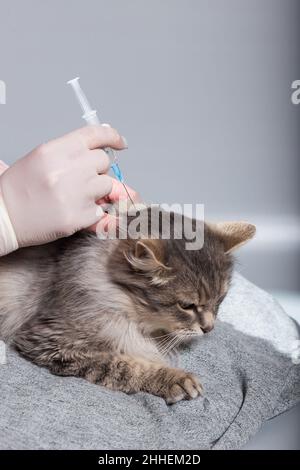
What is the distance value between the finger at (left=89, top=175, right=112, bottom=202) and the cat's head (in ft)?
0.39

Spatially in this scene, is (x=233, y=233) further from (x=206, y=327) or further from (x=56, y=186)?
(x=56, y=186)

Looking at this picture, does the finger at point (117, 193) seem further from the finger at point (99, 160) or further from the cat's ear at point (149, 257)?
the cat's ear at point (149, 257)

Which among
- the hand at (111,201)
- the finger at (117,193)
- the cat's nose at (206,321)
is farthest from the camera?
the finger at (117,193)

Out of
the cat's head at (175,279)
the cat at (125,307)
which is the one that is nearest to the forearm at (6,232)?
the cat at (125,307)

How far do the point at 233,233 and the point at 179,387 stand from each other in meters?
0.34

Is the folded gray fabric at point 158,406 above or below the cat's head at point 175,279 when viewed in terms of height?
below

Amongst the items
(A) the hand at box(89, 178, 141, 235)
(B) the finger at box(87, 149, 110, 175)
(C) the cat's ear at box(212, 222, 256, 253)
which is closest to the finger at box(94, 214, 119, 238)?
(A) the hand at box(89, 178, 141, 235)

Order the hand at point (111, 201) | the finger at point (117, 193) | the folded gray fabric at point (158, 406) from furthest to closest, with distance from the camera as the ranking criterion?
the finger at point (117, 193) < the hand at point (111, 201) < the folded gray fabric at point (158, 406)

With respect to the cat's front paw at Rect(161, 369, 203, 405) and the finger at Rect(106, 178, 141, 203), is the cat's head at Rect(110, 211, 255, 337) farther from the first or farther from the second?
the finger at Rect(106, 178, 141, 203)

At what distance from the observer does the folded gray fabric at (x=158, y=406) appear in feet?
4.52

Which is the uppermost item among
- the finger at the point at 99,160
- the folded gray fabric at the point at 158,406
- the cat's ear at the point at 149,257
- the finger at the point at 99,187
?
the finger at the point at 99,160

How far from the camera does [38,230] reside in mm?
1534

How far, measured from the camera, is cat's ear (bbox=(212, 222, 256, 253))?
1554mm

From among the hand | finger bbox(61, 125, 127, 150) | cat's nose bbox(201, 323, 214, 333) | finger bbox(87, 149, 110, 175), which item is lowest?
cat's nose bbox(201, 323, 214, 333)
